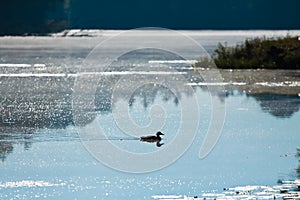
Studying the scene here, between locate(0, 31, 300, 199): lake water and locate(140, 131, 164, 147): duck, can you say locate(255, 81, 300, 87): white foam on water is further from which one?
locate(140, 131, 164, 147): duck

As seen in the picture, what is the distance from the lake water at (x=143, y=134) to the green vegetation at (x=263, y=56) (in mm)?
2326

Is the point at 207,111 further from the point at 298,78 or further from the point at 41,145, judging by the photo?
the point at 298,78

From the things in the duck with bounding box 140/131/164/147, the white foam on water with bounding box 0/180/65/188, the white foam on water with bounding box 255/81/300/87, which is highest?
the white foam on water with bounding box 255/81/300/87

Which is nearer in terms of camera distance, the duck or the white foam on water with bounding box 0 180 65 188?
the white foam on water with bounding box 0 180 65 188

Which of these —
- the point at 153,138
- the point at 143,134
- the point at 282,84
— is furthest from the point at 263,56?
the point at 153,138

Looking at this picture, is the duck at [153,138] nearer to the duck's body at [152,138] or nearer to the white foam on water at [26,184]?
the duck's body at [152,138]

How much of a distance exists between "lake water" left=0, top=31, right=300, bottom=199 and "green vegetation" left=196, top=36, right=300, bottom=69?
2326 mm

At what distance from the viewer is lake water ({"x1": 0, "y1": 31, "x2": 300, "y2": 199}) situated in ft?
32.5

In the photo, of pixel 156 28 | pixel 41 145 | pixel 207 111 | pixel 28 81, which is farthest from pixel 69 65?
pixel 156 28

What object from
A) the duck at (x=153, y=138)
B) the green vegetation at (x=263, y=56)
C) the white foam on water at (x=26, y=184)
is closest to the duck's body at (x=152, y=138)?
the duck at (x=153, y=138)

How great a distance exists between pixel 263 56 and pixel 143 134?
12.2 m

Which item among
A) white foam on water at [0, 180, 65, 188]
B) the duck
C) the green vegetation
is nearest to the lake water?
white foam on water at [0, 180, 65, 188]

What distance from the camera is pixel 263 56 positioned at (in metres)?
24.8

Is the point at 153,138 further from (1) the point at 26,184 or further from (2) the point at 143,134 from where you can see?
(1) the point at 26,184
